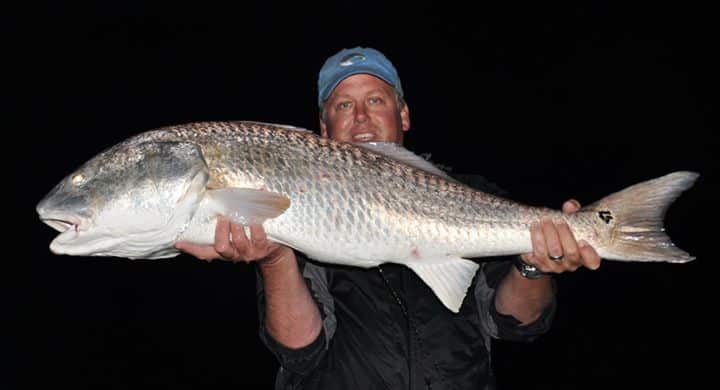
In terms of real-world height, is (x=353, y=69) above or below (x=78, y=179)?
above

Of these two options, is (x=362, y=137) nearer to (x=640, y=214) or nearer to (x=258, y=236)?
(x=258, y=236)

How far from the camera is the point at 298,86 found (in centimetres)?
4000

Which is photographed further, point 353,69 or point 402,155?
point 353,69

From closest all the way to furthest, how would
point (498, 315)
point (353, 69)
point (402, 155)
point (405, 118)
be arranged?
point (402, 155) → point (498, 315) → point (353, 69) → point (405, 118)

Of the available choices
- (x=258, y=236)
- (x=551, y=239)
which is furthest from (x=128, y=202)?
(x=551, y=239)

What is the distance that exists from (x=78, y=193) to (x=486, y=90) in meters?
33.6

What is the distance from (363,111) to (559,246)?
1435mm

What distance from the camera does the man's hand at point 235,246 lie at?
2.18m

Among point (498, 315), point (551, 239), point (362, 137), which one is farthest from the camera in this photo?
point (362, 137)

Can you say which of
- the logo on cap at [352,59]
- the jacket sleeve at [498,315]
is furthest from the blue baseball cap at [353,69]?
the jacket sleeve at [498,315]

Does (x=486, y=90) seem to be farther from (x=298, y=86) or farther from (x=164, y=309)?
(x=164, y=309)

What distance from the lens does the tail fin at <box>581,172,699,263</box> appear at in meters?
2.33

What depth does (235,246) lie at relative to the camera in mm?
2213

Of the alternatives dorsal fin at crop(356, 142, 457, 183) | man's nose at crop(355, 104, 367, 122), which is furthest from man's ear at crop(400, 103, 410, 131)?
dorsal fin at crop(356, 142, 457, 183)
